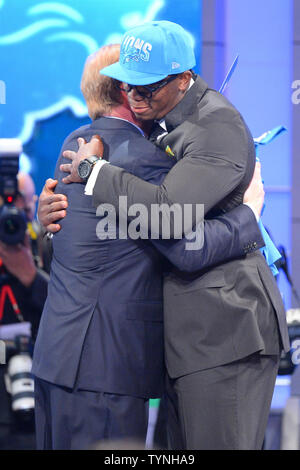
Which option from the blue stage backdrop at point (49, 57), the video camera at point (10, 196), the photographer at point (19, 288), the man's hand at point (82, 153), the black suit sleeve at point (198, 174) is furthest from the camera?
the blue stage backdrop at point (49, 57)

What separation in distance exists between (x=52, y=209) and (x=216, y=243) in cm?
47

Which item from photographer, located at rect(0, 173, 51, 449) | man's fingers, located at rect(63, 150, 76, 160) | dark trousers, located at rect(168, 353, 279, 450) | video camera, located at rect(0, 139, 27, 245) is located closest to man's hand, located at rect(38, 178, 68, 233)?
man's fingers, located at rect(63, 150, 76, 160)

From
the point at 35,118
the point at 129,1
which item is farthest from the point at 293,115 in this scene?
the point at 35,118

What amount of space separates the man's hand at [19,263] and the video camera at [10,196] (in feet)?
0.64

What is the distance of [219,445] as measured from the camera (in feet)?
6.16

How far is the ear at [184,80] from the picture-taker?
6.55ft

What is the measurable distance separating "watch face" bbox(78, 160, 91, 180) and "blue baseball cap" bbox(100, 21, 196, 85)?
240 millimetres

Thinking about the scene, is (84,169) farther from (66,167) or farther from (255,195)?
(255,195)

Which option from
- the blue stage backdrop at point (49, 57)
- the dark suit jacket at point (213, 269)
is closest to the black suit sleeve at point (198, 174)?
the dark suit jacket at point (213, 269)

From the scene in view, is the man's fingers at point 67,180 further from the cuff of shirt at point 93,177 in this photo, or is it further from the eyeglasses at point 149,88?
the eyeglasses at point 149,88

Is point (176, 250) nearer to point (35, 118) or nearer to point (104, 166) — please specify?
point (104, 166)

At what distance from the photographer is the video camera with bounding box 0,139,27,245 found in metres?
3.38

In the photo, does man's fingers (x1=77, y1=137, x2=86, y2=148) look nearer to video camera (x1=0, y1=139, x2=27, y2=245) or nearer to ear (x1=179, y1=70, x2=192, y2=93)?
ear (x1=179, y1=70, x2=192, y2=93)

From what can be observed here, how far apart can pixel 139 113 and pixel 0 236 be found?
1717 mm
